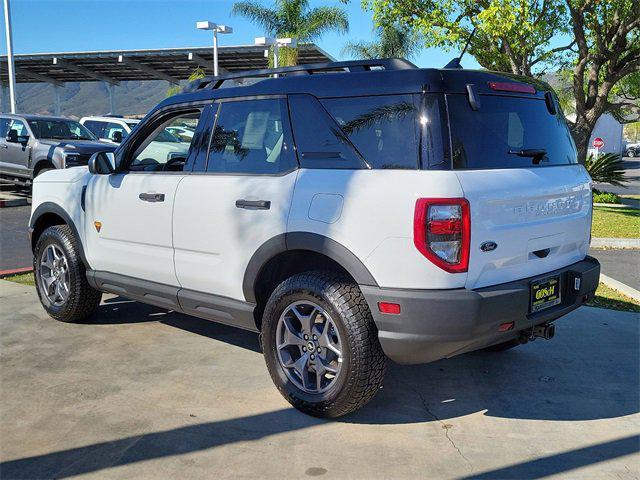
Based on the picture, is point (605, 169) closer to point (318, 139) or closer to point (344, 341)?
point (318, 139)

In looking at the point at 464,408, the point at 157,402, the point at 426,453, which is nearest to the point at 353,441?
the point at 426,453

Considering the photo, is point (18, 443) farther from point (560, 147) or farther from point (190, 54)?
point (190, 54)

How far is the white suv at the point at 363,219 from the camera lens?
329cm

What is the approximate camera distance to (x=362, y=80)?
3648 millimetres

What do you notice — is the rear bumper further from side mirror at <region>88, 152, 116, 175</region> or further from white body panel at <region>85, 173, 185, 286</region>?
side mirror at <region>88, 152, 116, 175</region>

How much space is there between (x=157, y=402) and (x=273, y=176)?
1.56m

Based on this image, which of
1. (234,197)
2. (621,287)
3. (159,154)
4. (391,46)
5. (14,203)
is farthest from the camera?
(391,46)

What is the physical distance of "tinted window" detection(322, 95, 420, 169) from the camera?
3.40 m

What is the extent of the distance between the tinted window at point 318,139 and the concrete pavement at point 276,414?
1501 millimetres

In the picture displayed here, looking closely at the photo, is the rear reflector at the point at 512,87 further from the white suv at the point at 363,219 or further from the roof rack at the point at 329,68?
the roof rack at the point at 329,68

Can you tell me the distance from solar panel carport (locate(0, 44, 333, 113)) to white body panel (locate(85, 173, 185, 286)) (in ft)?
93.9

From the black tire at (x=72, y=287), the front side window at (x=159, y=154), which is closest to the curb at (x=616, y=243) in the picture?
the front side window at (x=159, y=154)

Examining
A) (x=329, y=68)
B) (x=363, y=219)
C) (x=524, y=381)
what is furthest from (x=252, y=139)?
(x=524, y=381)

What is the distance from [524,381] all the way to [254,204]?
2.20 meters
